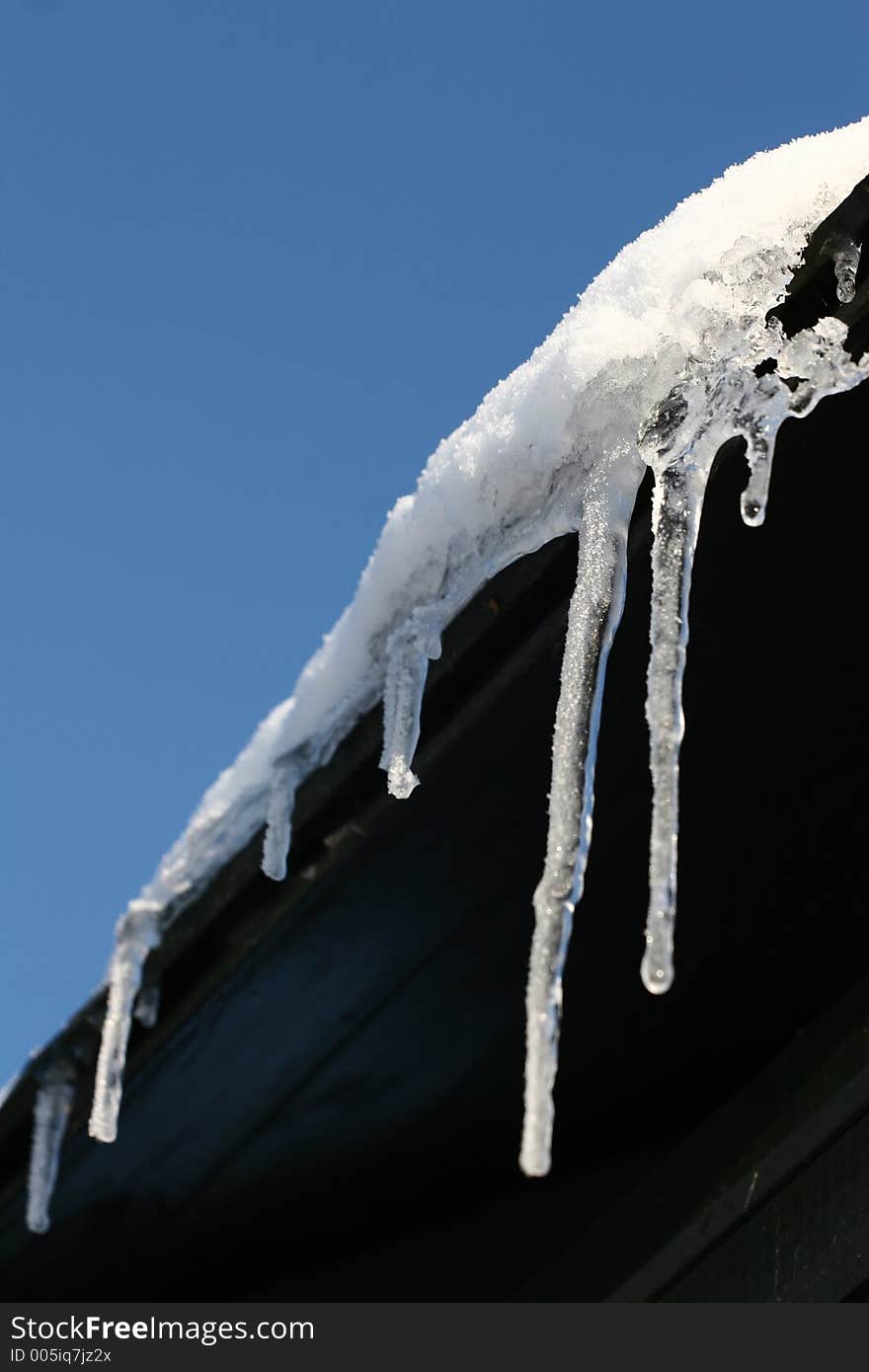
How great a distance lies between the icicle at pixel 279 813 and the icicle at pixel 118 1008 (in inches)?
11.4

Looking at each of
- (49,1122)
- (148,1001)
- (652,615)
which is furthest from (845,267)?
(49,1122)

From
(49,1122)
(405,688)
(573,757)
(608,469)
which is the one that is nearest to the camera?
(608,469)

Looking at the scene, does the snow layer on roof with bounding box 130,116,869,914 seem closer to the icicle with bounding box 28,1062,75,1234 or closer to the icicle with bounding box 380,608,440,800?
the icicle with bounding box 380,608,440,800

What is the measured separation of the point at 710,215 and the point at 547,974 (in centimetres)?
91

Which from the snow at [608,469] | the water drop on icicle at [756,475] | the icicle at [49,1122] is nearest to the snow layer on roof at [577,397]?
the snow at [608,469]

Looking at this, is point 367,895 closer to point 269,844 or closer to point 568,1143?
point 269,844

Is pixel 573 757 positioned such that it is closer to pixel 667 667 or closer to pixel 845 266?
pixel 667 667

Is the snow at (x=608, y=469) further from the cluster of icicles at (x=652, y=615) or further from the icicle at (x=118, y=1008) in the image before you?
the icicle at (x=118, y=1008)

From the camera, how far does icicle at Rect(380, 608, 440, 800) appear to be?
173 centimetres

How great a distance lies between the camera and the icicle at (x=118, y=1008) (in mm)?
2119

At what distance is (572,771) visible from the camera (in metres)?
1.65

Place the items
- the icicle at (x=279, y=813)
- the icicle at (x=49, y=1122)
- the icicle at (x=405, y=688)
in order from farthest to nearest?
the icicle at (x=49, y=1122) < the icicle at (x=279, y=813) < the icicle at (x=405, y=688)

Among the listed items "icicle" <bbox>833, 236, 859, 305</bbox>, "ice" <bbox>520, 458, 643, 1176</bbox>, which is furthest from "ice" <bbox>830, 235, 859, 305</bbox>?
"ice" <bbox>520, 458, 643, 1176</bbox>

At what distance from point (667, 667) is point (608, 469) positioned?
0.75 ft
